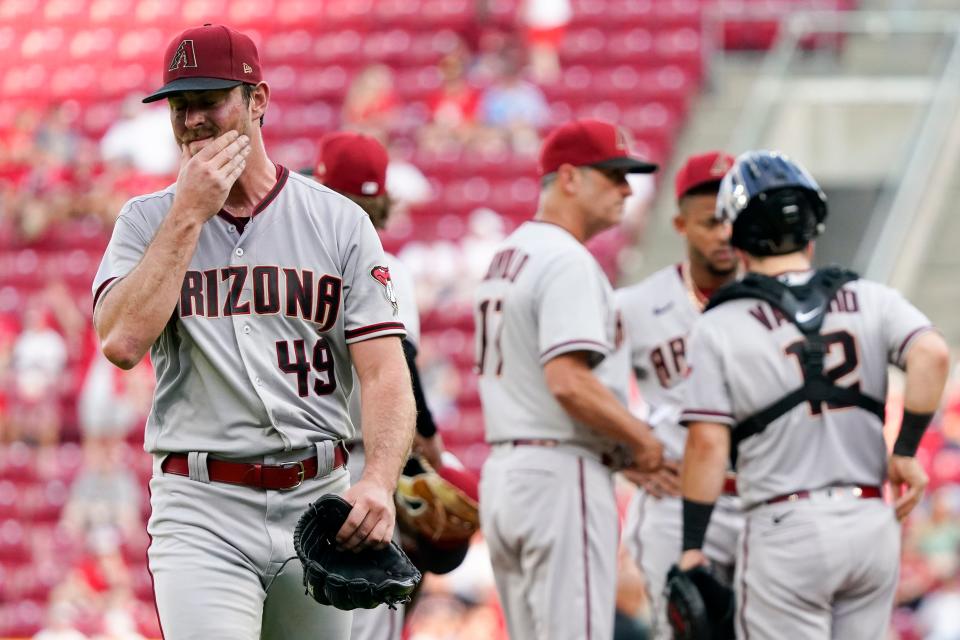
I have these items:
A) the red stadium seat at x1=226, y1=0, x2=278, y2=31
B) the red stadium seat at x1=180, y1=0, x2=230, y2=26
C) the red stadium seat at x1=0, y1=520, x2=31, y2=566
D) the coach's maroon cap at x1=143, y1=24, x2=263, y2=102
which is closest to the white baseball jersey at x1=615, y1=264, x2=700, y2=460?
the coach's maroon cap at x1=143, y1=24, x2=263, y2=102

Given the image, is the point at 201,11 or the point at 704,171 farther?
the point at 201,11

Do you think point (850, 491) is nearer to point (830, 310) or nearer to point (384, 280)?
point (830, 310)

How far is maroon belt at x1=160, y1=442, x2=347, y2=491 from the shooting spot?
3.60 m

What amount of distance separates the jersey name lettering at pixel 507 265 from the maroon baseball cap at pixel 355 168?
45 centimetres

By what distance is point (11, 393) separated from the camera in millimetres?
13227

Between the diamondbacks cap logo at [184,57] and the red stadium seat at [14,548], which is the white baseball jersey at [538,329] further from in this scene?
the red stadium seat at [14,548]

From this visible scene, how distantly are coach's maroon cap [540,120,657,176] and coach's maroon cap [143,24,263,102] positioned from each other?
6.43ft

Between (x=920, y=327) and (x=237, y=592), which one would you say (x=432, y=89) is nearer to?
(x=920, y=327)

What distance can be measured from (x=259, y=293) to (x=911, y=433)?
2068 mm

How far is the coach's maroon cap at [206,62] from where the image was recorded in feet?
11.7

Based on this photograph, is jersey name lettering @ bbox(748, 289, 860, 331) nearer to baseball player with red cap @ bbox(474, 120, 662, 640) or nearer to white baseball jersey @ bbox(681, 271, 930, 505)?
white baseball jersey @ bbox(681, 271, 930, 505)

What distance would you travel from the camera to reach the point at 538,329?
17.3 ft

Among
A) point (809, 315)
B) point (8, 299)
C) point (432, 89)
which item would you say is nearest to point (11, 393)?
point (8, 299)

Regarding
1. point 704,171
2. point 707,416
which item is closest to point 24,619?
point 704,171
